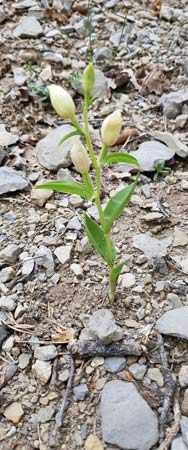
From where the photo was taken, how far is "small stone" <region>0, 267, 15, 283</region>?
56.6 inches

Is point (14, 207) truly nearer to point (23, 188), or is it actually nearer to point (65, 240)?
point (23, 188)

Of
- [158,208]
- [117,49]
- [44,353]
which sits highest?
[117,49]

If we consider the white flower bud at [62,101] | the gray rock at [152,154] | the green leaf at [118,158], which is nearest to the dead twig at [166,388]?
the green leaf at [118,158]

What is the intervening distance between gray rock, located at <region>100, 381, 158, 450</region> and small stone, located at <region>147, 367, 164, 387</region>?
5 centimetres

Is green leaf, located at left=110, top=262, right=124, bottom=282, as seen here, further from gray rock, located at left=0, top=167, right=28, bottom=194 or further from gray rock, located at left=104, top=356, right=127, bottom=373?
gray rock, located at left=0, top=167, right=28, bottom=194

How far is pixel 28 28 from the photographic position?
250 cm

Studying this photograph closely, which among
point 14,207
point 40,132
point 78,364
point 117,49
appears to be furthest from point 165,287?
point 117,49

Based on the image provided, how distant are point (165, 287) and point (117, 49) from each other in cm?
145

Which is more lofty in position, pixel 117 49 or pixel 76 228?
pixel 117 49

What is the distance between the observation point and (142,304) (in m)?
1.35

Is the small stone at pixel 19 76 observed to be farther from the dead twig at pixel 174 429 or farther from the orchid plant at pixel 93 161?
the dead twig at pixel 174 429

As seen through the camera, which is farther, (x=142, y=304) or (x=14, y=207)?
(x=14, y=207)

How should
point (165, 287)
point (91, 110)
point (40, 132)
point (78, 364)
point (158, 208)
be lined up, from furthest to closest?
point (91, 110) < point (40, 132) < point (158, 208) < point (165, 287) < point (78, 364)

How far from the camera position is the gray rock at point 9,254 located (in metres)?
1.49
